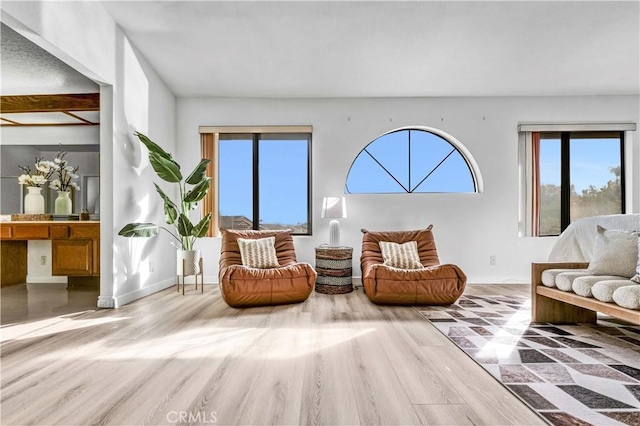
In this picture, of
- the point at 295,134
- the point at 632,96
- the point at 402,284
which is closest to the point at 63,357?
the point at 402,284

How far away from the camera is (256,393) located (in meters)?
1.62

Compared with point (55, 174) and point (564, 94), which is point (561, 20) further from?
point (55, 174)

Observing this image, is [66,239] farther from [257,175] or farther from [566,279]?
[566,279]

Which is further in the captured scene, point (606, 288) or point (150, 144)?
point (150, 144)

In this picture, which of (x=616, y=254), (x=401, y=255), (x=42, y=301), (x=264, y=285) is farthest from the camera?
(x=401, y=255)

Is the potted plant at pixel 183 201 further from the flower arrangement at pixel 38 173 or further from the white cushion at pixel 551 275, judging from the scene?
the white cushion at pixel 551 275

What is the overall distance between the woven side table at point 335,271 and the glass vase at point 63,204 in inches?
131

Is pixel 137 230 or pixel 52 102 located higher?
pixel 52 102

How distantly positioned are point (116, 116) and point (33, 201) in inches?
84.1

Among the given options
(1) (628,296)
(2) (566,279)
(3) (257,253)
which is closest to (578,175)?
(2) (566,279)

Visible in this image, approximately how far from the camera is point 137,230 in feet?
11.4

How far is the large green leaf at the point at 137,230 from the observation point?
11.1 ft

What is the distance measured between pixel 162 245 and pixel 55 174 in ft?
5.80

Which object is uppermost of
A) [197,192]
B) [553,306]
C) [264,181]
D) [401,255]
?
[264,181]
